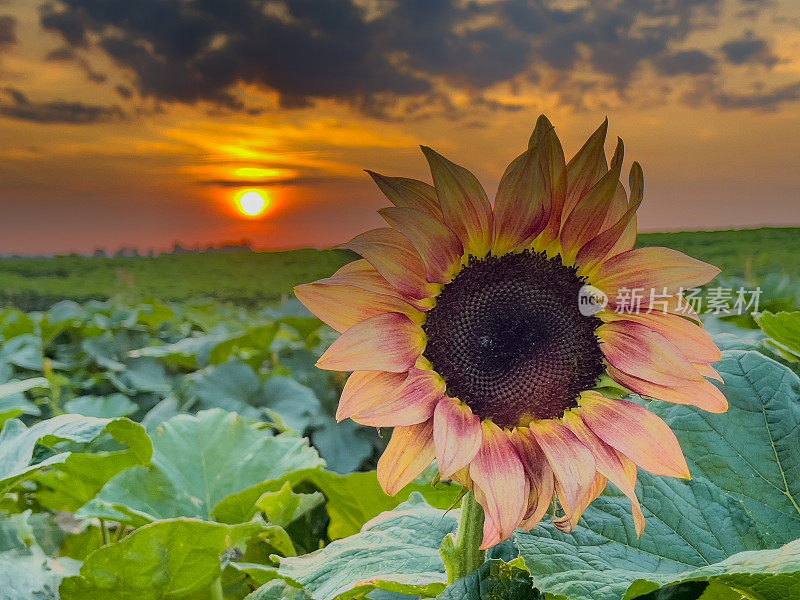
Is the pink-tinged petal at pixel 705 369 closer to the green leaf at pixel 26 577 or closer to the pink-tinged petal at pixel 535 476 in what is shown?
the pink-tinged petal at pixel 535 476

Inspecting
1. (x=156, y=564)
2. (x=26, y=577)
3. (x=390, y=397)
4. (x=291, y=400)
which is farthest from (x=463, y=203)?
(x=291, y=400)

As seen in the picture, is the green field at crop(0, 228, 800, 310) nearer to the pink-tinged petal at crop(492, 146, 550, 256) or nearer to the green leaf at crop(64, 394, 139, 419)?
the green leaf at crop(64, 394, 139, 419)

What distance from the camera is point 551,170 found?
49 cm

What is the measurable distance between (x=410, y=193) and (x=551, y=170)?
10 cm

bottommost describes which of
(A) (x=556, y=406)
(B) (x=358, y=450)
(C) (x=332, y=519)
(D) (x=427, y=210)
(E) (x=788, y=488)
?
(B) (x=358, y=450)

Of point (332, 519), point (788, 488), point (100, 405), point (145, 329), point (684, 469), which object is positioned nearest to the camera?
point (684, 469)

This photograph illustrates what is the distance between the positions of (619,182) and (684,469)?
0.19m

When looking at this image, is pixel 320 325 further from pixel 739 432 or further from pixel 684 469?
pixel 684 469

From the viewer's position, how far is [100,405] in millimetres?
1994

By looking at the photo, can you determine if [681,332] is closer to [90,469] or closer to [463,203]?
[463,203]

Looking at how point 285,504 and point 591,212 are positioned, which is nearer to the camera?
point 591,212

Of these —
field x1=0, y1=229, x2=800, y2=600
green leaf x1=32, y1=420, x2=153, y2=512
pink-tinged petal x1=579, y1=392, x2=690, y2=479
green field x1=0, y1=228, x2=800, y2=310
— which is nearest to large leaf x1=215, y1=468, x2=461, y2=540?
field x1=0, y1=229, x2=800, y2=600

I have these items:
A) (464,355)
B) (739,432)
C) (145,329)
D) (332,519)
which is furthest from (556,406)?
(145,329)

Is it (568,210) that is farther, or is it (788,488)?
(788,488)
